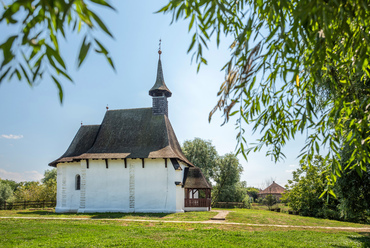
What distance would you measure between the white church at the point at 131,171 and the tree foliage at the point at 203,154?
45.1 feet

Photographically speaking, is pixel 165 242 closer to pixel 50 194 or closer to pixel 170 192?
pixel 170 192

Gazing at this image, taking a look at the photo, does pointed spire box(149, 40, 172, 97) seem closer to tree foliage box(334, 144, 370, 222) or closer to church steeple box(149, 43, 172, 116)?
church steeple box(149, 43, 172, 116)

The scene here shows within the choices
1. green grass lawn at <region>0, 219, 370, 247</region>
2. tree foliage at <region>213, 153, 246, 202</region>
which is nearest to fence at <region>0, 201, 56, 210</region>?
tree foliage at <region>213, 153, 246, 202</region>

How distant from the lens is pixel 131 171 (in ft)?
74.4

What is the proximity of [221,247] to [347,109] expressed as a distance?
6.40 m

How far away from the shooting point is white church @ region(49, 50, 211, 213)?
22156 millimetres

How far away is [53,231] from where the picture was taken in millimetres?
11594

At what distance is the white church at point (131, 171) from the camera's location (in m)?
22.2

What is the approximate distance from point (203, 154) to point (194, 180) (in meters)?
15.3

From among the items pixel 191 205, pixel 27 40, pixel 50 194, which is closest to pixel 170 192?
pixel 191 205

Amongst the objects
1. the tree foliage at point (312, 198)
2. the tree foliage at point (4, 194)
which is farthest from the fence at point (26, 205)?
the tree foliage at point (312, 198)

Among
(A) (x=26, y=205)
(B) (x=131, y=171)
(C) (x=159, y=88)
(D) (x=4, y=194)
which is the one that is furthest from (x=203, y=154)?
(D) (x=4, y=194)

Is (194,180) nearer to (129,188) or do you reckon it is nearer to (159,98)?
(129,188)

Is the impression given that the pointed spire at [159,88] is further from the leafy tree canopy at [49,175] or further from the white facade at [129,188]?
the leafy tree canopy at [49,175]
